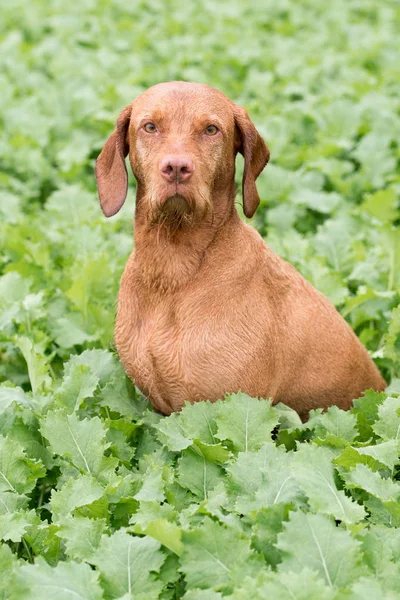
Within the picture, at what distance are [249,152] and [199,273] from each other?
0.51m

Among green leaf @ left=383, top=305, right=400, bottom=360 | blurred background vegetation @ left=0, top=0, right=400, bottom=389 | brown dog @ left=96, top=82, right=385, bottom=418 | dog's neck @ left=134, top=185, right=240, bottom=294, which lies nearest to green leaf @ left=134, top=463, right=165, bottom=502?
brown dog @ left=96, top=82, right=385, bottom=418

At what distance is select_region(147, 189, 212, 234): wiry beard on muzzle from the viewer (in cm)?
326

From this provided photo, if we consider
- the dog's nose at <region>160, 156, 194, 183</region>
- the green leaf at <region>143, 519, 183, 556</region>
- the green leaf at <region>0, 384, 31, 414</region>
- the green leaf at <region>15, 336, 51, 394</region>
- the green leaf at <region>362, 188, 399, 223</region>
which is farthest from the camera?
the green leaf at <region>362, 188, 399, 223</region>

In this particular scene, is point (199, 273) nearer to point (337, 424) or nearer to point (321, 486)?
point (337, 424)

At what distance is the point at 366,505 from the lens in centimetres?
326

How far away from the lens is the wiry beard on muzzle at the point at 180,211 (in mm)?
3259

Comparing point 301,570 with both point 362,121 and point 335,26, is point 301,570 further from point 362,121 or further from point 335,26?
point 335,26

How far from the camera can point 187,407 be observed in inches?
137

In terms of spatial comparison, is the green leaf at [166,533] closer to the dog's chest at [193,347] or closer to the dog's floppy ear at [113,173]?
the dog's chest at [193,347]

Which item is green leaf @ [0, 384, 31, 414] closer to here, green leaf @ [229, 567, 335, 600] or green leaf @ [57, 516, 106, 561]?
green leaf @ [57, 516, 106, 561]

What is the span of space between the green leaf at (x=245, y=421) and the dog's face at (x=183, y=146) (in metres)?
0.70

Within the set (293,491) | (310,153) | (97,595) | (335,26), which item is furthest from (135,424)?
(335,26)

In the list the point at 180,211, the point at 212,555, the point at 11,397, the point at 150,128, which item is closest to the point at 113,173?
the point at 150,128

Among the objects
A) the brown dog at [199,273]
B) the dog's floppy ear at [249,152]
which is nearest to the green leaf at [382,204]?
the brown dog at [199,273]
